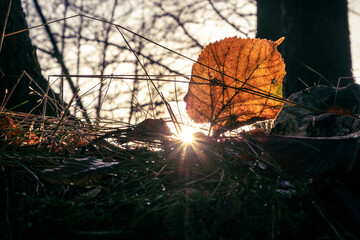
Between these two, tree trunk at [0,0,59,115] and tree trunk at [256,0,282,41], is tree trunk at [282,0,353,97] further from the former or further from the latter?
tree trunk at [0,0,59,115]

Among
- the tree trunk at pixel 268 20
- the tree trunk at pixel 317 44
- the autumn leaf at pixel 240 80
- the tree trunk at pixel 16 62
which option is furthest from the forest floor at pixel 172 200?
the tree trunk at pixel 268 20

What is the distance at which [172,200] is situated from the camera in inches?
28.1

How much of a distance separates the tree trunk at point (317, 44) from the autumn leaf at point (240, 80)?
2026 millimetres

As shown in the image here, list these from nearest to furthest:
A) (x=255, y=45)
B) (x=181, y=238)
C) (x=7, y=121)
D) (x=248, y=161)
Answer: (x=181, y=238) → (x=248, y=161) → (x=255, y=45) → (x=7, y=121)

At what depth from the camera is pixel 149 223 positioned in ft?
2.14

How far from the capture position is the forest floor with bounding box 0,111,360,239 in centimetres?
63

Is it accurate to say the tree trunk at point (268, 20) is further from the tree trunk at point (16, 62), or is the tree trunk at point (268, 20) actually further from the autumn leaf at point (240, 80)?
the autumn leaf at point (240, 80)

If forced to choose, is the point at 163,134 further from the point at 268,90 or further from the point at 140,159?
the point at 268,90

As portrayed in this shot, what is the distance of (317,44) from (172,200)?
3.01 m

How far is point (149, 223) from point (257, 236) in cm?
25

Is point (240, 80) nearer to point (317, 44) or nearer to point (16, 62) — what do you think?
point (16, 62)

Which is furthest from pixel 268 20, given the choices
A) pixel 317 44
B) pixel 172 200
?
pixel 172 200

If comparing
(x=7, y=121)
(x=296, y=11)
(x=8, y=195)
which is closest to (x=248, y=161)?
(x=8, y=195)

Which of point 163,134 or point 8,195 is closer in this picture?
point 8,195
